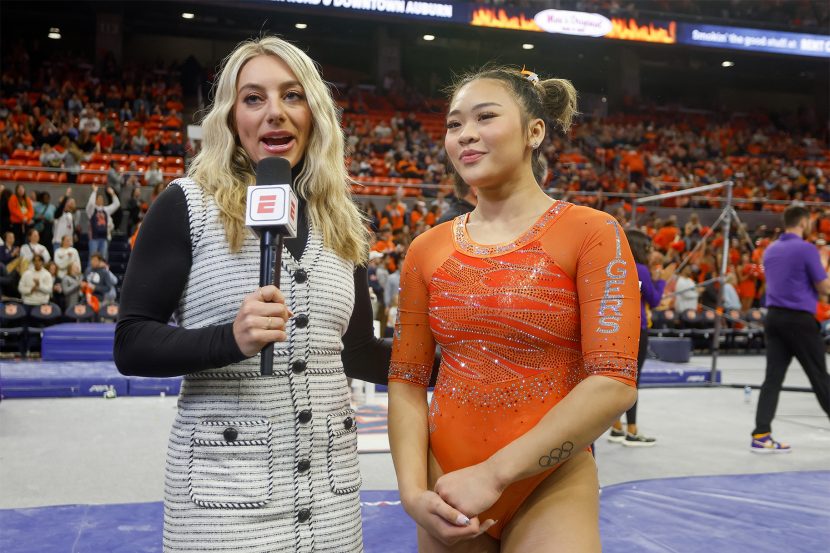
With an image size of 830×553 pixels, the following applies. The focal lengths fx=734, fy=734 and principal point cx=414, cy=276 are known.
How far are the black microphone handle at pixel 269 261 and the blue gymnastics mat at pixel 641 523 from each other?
213cm

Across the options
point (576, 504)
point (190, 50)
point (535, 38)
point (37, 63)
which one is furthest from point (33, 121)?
point (576, 504)

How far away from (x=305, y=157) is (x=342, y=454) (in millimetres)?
662

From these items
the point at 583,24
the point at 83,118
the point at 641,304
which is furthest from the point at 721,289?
the point at 83,118

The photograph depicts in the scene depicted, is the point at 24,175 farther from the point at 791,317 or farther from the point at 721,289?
the point at 791,317

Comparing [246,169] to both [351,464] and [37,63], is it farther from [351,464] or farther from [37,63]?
[37,63]

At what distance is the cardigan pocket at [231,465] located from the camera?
139 centimetres

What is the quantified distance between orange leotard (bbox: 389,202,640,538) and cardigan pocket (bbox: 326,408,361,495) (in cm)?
18

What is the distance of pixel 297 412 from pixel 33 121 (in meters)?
15.7

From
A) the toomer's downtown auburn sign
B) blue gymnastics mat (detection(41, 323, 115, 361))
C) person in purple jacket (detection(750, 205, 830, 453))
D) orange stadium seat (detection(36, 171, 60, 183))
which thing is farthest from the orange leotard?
the toomer's downtown auburn sign

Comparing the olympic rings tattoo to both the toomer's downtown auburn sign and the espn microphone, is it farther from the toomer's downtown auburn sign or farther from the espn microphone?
the toomer's downtown auburn sign

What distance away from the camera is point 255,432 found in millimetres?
1410

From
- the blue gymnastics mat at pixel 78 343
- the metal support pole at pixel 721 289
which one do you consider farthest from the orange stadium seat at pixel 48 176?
the metal support pole at pixel 721 289

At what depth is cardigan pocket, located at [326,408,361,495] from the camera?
4.95 ft

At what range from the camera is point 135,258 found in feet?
4.62
